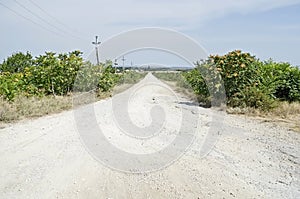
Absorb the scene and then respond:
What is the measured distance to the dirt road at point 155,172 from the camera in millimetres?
4227

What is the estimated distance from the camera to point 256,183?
178 inches

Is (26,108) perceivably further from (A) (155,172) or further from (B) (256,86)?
(B) (256,86)

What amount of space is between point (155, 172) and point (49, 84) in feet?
40.8

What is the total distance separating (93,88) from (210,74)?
8719 mm

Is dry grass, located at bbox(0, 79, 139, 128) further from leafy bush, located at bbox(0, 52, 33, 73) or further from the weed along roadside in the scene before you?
leafy bush, located at bbox(0, 52, 33, 73)

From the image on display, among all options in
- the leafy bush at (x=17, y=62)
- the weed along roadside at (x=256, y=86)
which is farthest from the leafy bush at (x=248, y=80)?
the leafy bush at (x=17, y=62)

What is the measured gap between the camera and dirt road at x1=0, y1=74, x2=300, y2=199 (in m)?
4.23

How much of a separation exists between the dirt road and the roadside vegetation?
2874 millimetres

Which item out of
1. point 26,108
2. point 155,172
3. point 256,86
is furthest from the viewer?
point 256,86

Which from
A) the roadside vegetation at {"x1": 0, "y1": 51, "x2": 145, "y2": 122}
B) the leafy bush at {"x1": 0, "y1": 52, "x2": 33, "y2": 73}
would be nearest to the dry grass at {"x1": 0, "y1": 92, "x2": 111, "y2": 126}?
the roadside vegetation at {"x1": 0, "y1": 51, "x2": 145, "y2": 122}

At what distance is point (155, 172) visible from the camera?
198 inches

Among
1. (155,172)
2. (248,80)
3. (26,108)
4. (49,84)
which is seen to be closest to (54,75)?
(49,84)

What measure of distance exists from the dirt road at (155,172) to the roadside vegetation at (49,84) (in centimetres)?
287

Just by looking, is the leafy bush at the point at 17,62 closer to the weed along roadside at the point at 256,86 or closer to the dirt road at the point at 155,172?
the weed along roadside at the point at 256,86
